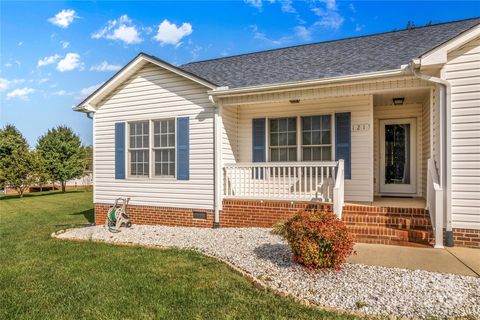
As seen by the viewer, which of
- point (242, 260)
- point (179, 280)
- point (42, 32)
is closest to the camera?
point (179, 280)

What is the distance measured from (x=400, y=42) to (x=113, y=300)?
9492 millimetres

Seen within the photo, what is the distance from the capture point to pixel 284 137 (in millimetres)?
9141

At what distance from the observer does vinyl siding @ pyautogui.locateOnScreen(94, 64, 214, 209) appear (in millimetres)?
8648

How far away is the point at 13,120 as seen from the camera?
3375 centimetres

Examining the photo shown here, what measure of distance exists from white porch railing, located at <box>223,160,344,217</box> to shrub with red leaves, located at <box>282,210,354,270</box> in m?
2.44

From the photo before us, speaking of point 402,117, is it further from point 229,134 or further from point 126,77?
point 126,77

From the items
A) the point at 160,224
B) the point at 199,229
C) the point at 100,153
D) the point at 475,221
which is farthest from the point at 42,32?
the point at 475,221

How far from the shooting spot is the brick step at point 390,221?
648 centimetres

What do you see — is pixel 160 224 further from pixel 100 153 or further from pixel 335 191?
pixel 335 191

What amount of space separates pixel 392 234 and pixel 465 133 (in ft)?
7.74

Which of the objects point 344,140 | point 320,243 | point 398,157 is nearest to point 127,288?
point 320,243

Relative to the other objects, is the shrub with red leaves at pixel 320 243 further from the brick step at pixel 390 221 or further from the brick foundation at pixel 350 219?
the brick step at pixel 390 221

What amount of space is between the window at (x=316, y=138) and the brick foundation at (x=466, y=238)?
3.41 m

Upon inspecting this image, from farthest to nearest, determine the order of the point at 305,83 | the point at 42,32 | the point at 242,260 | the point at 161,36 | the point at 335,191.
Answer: the point at 161,36, the point at 42,32, the point at 305,83, the point at 335,191, the point at 242,260
